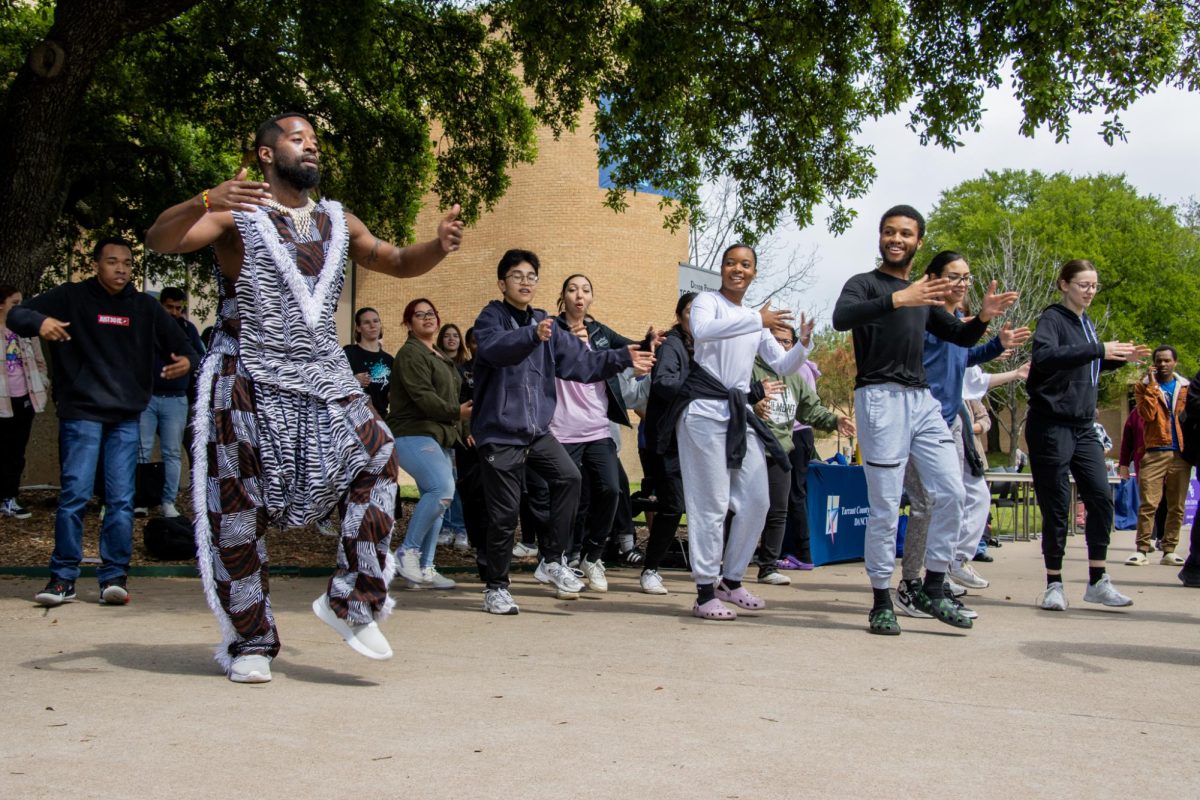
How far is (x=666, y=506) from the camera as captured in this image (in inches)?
331

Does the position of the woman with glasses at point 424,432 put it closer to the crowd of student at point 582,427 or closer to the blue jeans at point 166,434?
the crowd of student at point 582,427

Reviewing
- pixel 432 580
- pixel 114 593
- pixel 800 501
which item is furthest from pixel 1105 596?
pixel 114 593

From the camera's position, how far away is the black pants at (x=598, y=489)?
29.1ft

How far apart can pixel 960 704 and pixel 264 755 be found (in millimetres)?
2549

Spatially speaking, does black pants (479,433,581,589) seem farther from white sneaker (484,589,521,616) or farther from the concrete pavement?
the concrete pavement

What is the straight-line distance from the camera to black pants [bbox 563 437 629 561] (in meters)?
8.87

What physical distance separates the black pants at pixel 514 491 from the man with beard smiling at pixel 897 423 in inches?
78.2

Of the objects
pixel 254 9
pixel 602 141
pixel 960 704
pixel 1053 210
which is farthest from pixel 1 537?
pixel 1053 210

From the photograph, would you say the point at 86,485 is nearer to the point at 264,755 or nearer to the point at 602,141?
the point at 264,755

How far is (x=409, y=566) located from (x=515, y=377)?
6.17 feet

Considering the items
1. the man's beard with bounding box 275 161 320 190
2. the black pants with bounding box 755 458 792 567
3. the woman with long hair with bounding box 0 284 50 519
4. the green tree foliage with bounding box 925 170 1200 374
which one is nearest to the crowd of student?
the man's beard with bounding box 275 161 320 190

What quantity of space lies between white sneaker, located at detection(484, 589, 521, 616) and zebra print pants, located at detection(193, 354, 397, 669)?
222 centimetres

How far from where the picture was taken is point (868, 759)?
3.65 meters

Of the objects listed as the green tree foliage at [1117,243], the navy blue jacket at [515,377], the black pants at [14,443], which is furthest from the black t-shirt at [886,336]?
the green tree foliage at [1117,243]
